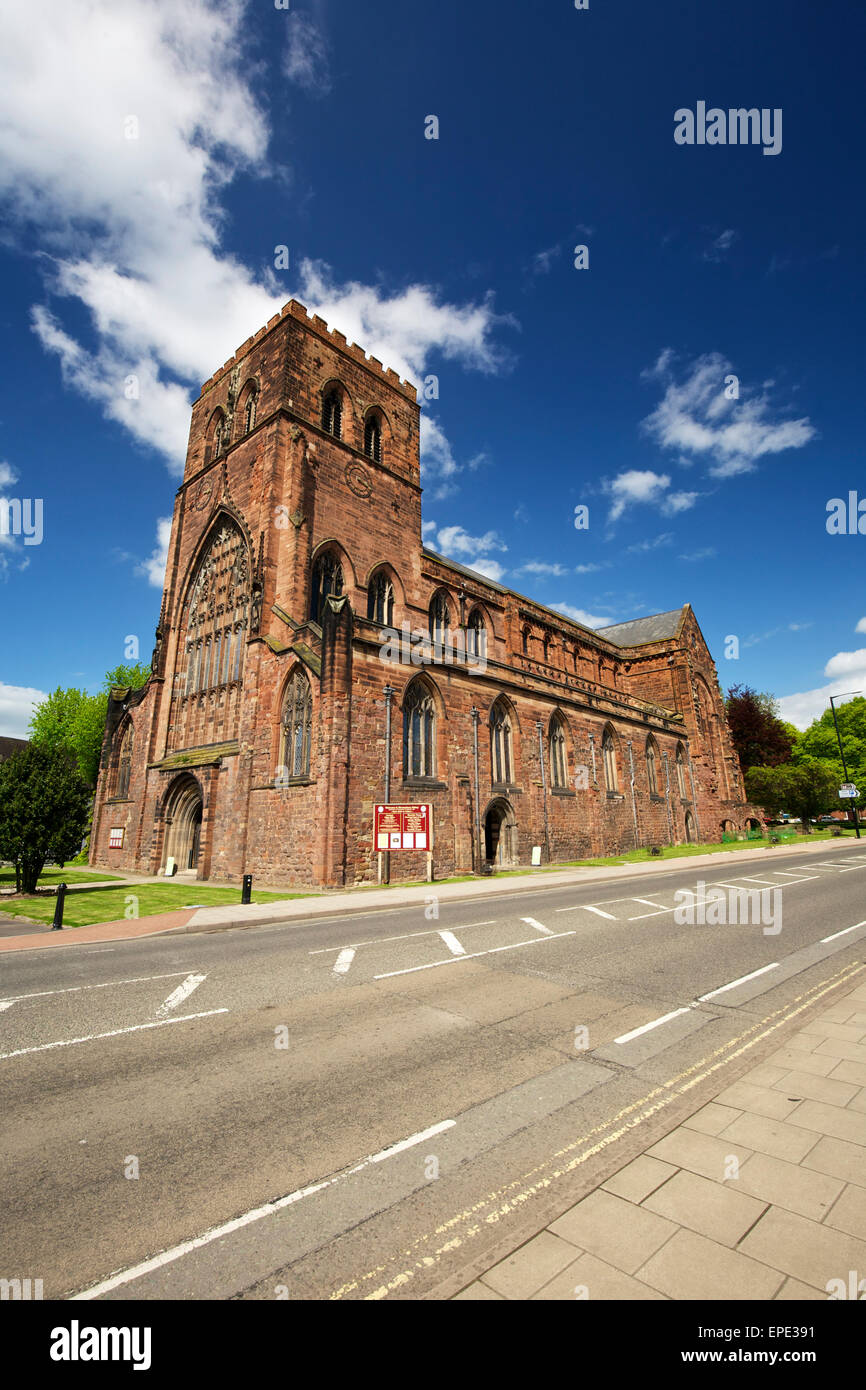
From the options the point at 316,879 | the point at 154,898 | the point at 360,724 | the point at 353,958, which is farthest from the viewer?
the point at 360,724

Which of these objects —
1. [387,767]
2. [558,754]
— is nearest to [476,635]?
[558,754]

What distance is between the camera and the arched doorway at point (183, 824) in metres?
24.7

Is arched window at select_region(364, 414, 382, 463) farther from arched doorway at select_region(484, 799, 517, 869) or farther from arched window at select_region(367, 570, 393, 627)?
arched doorway at select_region(484, 799, 517, 869)

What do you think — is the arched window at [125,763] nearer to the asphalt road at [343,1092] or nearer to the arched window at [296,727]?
the arched window at [296,727]

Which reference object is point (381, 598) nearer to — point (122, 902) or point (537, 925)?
point (122, 902)

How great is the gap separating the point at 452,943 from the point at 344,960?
6.19 ft

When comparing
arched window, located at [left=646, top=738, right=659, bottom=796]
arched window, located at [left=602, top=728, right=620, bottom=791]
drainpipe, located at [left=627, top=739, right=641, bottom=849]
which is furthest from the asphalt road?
arched window, located at [left=646, top=738, right=659, bottom=796]

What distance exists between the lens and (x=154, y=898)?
54.3 feet

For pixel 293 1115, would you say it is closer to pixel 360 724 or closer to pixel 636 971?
pixel 636 971

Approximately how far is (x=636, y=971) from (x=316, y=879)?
11.9 meters

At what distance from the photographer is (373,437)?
3020 centimetres

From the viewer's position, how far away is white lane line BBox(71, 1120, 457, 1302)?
255cm

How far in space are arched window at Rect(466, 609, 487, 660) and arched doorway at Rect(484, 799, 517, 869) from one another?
1025cm
